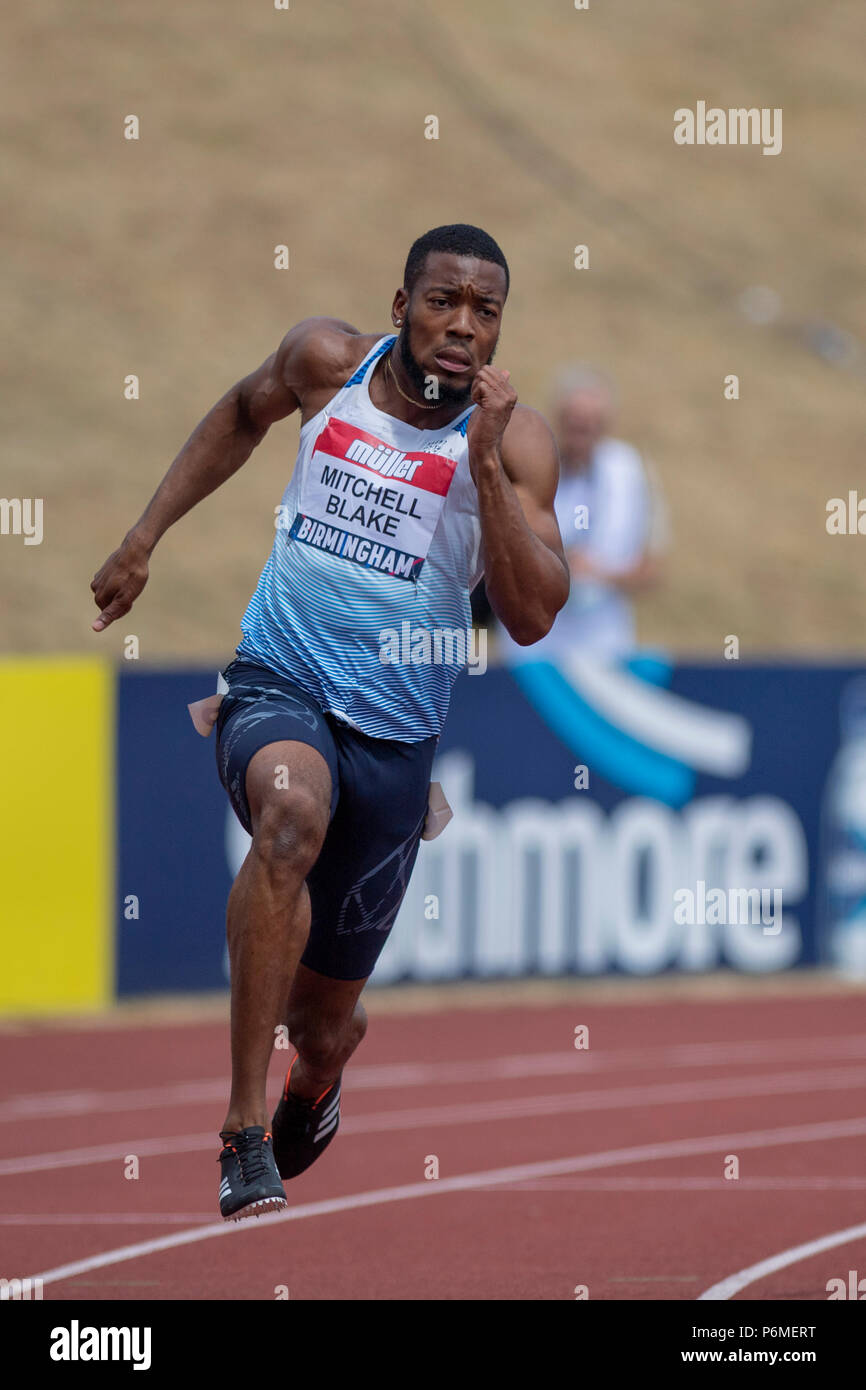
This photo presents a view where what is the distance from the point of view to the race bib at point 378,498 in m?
5.61

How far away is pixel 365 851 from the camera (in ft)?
19.0

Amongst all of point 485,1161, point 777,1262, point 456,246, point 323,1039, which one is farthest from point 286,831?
point 485,1161

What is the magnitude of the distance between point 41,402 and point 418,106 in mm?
10385

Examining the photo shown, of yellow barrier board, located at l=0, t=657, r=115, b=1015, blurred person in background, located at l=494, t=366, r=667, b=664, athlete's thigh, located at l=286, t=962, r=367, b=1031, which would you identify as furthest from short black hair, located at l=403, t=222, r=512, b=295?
yellow barrier board, located at l=0, t=657, r=115, b=1015

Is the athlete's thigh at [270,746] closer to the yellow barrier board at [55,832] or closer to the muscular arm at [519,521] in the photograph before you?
the muscular arm at [519,521]

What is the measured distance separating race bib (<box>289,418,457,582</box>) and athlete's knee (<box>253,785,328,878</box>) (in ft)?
2.50

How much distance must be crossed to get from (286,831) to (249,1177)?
2.67 feet

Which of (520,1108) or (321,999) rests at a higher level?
(321,999)

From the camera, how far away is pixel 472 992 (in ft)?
40.2

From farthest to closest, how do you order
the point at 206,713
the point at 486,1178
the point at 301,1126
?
the point at 486,1178 < the point at 301,1126 < the point at 206,713

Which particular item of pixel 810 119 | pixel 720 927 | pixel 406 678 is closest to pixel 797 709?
pixel 720 927

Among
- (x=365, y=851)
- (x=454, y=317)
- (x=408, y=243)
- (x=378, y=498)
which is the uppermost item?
(x=408, y=243)

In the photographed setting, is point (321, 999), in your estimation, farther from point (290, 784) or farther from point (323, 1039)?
point (290, 784)
